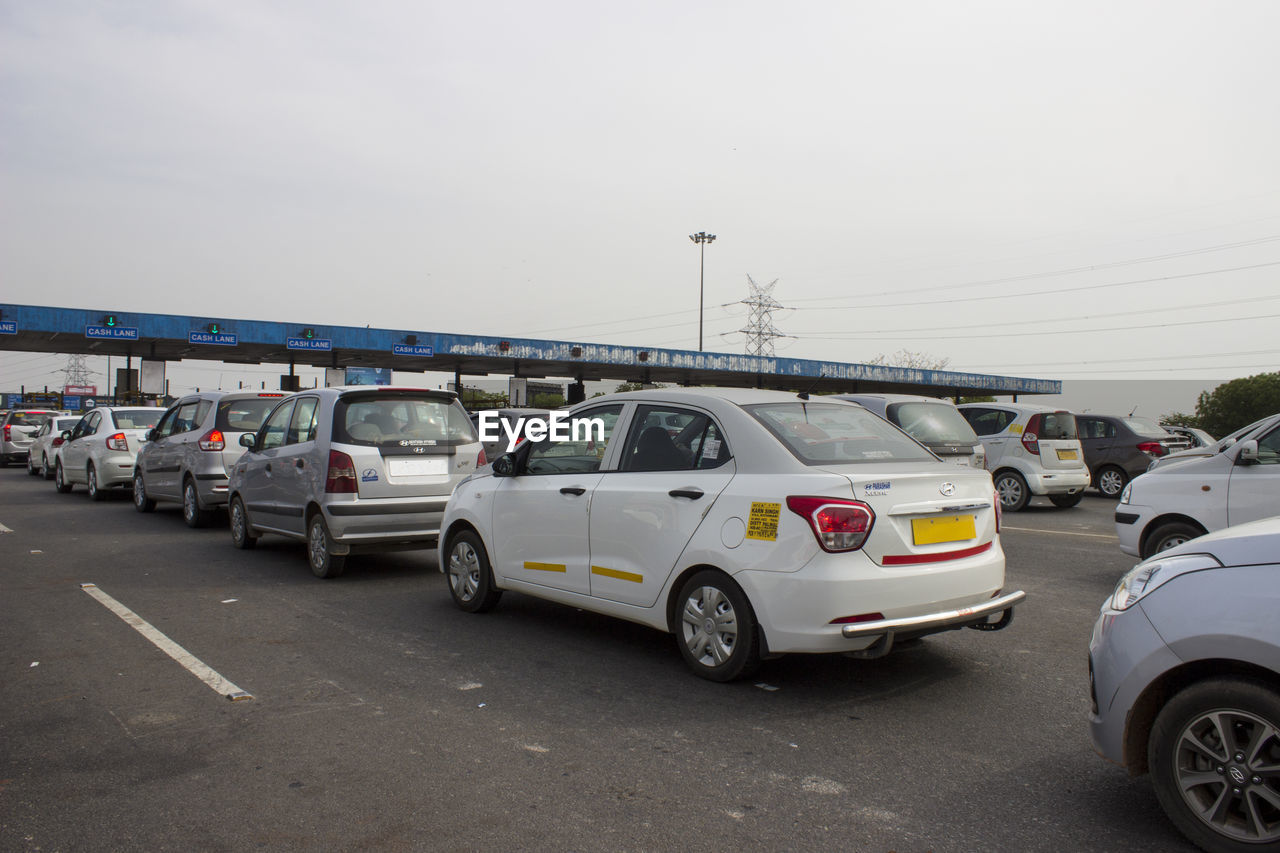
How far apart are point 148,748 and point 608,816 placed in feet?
7.18

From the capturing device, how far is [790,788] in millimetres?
3635

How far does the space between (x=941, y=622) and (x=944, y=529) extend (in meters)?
0.48

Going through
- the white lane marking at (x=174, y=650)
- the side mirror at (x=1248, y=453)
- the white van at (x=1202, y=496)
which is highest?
the side mirror at (x=1248, y=453)

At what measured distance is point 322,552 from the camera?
8.35 metres

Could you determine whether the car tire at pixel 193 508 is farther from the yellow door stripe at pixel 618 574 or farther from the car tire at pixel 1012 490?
the car tire at pixel 1012 490

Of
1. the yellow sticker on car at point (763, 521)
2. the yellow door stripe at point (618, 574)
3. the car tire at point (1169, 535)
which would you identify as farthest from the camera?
the car tire at point (1169, 535)

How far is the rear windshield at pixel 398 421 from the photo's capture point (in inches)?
329

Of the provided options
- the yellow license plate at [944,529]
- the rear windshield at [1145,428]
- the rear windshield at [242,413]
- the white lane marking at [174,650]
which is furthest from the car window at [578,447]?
the rear windshield at [1145,428]

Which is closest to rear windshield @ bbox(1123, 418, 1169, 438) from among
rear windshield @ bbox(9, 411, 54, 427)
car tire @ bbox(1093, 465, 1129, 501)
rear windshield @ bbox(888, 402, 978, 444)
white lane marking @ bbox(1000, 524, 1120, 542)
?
car tire @ bbox(1093, 465, 1129, 501)

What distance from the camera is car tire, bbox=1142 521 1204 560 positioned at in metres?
7.62

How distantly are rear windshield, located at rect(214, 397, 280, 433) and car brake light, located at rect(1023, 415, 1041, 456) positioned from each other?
11.1 meters

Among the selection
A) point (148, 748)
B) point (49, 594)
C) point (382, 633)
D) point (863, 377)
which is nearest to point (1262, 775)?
point (148, 748)

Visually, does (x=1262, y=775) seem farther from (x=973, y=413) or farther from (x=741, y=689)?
(x=973, y=413)

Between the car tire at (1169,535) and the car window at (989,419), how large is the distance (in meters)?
6.96
